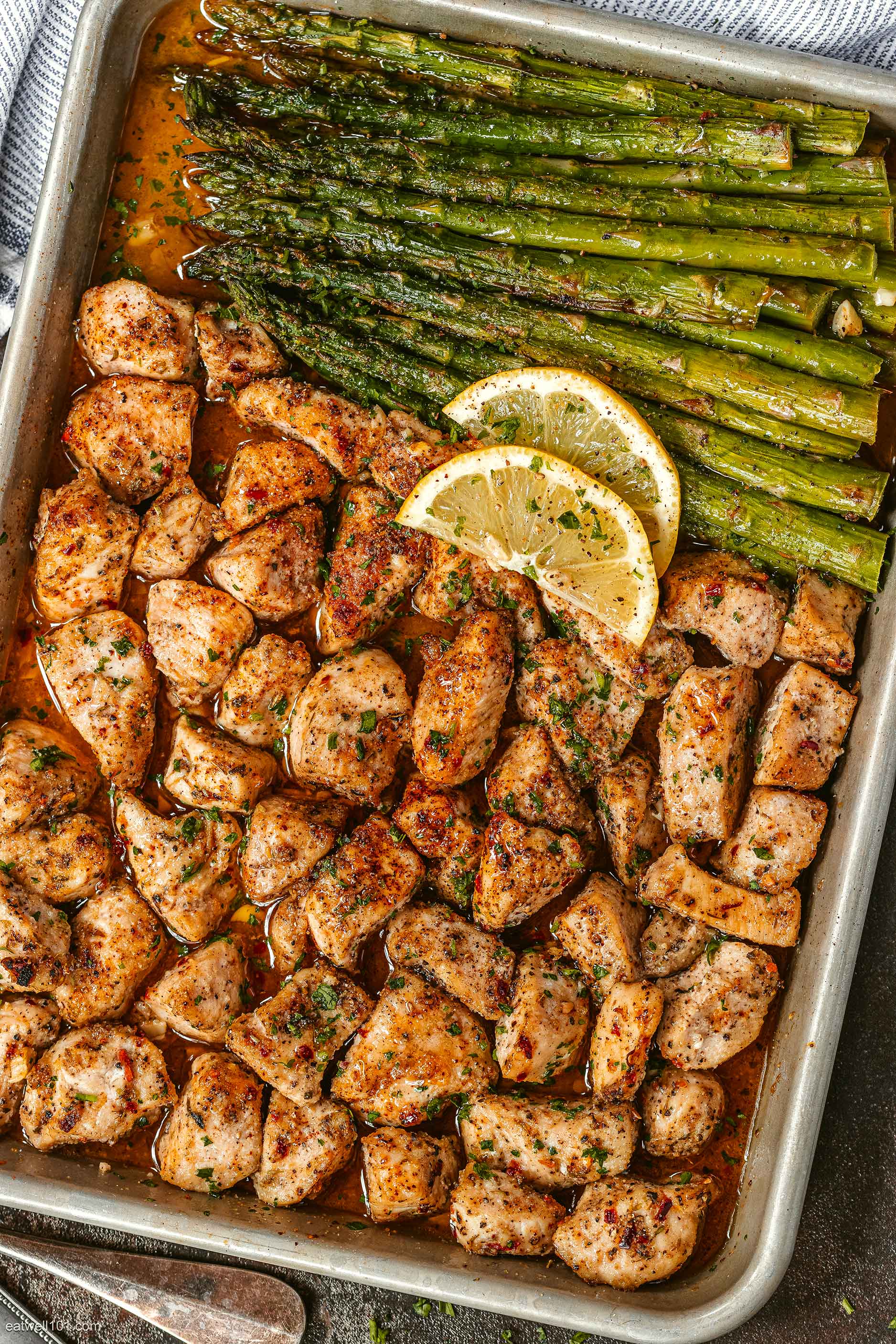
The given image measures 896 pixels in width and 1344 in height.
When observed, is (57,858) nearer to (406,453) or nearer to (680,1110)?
(406,453)

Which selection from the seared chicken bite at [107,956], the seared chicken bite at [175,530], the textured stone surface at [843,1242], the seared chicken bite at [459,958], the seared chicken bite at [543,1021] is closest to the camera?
the seared chicken bite at [543,1021]

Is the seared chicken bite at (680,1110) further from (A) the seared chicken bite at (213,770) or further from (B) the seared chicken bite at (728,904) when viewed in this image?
(A) the seared chicken bite at (213,770)

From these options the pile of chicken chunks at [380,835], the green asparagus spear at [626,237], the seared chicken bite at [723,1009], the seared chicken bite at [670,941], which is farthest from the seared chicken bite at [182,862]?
the green asparagus spear at [626,237]

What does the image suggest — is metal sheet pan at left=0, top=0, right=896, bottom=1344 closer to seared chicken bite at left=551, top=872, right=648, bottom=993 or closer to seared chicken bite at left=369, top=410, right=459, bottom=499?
seared chicken bite at left=551, top=872, right=648, bottom=993

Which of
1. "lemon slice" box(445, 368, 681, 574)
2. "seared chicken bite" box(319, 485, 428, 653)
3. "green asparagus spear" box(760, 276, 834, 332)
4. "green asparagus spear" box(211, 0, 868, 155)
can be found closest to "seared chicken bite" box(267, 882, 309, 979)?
"seared chicken bite" box(319, 485, 428, 653)

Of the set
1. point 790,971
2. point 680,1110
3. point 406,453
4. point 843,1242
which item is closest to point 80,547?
point 406,453

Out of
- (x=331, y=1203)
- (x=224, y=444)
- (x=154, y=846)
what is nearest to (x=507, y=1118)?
(x=331, y=1203)
